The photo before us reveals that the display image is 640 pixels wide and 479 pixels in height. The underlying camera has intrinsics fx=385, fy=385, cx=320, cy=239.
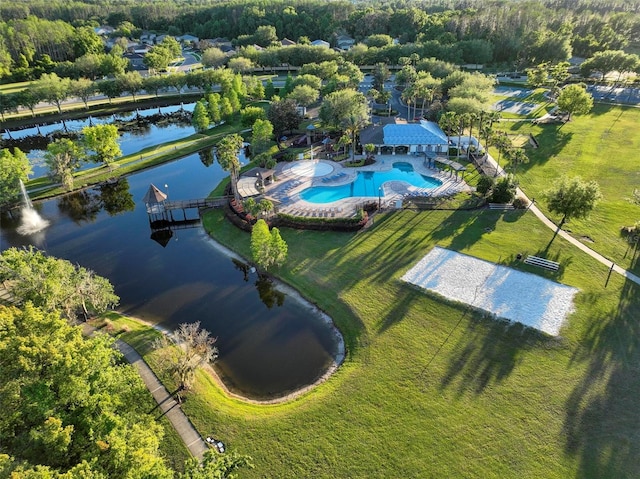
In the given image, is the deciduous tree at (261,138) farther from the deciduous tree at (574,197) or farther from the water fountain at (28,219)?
the deciduous tree at (574,197)

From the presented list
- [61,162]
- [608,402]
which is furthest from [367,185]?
[61,162]

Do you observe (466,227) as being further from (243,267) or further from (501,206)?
(243,267)

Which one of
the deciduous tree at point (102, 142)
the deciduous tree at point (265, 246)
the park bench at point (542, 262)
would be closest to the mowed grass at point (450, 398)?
the park bench at point (542, 262)

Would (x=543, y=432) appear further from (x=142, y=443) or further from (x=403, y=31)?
(x=403, y=31)

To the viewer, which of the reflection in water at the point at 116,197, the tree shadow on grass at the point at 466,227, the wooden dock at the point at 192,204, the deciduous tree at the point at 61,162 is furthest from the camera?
the deciduous tree at the point at 61,162

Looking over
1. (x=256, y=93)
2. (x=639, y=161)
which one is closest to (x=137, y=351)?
(x=639, y=161)

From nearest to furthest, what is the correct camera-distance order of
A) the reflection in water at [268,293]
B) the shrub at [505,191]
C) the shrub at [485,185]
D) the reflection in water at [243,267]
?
the reflection in water at [268,293] < the reflection in water at [243,267] < the shrub at [505,191] < the shrub at [485,185]

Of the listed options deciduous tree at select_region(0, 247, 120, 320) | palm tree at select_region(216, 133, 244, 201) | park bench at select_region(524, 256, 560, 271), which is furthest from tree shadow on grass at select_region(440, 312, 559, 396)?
palm tree at select_region(216, 133, 244, 201)

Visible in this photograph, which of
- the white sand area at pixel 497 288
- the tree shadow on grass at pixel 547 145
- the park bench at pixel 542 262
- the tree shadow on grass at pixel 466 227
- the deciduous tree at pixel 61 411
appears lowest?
the white sand area at pixel 497 288

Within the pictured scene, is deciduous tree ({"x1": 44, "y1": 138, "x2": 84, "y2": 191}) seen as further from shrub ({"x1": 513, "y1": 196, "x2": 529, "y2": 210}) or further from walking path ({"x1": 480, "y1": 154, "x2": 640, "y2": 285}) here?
walking path ({"x1": 480, "y1": 154, "x2": 640, "y2": 285})
